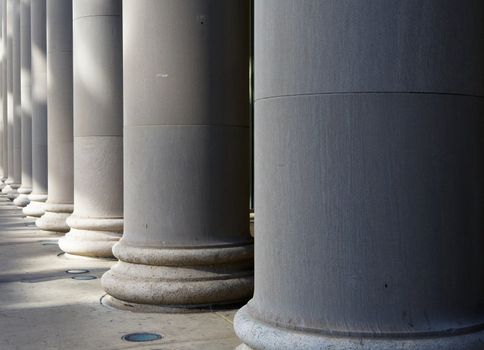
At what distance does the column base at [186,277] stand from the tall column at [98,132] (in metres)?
7.49

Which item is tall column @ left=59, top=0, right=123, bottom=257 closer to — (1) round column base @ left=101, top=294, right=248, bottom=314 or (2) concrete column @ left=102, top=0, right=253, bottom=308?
(1) round column base @ left=101, top=294, right=248, bottom=314

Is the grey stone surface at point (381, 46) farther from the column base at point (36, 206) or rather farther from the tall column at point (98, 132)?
the column base at point (36, 206)

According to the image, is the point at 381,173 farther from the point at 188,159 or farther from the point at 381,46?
the point at 188,159

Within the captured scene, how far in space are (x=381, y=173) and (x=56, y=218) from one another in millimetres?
24294

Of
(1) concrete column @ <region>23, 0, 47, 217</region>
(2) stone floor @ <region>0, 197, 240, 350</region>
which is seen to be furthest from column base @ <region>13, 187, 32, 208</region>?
(2) stone floor @ <region>0, 197, 240, 350</region>

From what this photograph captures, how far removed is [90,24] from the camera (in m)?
24.1

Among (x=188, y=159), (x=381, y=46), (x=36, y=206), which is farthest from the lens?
(x=36, y=206)

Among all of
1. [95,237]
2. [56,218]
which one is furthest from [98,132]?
[56,218]

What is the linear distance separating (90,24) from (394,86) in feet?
56.7

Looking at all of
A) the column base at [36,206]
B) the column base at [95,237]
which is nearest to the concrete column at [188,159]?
the column base at [95,237]

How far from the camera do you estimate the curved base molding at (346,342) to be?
860cm

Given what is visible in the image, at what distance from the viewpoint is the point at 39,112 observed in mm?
36938

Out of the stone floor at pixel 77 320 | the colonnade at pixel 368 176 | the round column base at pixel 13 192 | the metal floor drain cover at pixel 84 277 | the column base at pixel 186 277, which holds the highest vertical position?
the colonnade at pixel 368 176

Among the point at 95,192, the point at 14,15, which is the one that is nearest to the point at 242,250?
the point at 95,192
